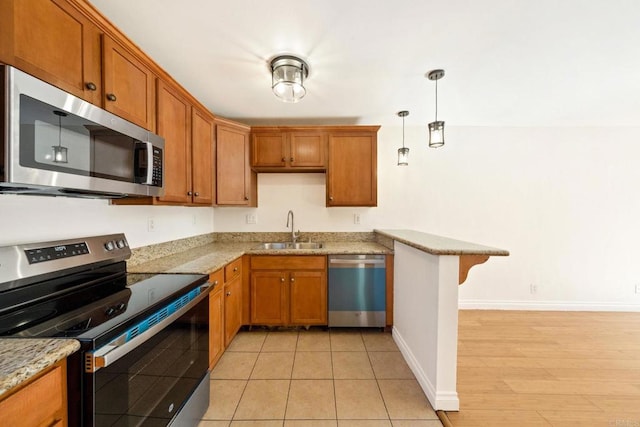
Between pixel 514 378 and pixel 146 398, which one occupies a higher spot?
pixel 146 398

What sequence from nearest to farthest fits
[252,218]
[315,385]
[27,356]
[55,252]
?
[27,356]
[55,252]
[315,385]
[252,218]

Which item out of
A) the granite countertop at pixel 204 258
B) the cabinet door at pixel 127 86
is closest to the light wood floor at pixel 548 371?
the granite countertop at pixel 204 258

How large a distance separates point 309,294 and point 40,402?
2.02 meters

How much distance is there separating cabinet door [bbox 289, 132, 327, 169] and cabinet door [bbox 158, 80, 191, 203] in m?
1.13

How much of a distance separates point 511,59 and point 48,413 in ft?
9.96

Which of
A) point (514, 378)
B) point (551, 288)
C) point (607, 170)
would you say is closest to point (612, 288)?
point (551, 288)

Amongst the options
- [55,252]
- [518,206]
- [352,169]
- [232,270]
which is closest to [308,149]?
[352,169]

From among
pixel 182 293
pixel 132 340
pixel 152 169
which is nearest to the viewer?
pixel 132 340

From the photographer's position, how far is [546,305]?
3166 millimetres

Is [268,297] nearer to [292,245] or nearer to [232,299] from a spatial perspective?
[232,299]

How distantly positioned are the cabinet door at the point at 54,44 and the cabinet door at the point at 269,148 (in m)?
1.67

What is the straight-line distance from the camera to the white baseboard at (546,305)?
313cm

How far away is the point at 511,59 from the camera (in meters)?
1.85

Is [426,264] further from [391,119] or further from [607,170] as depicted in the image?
[607,170]
